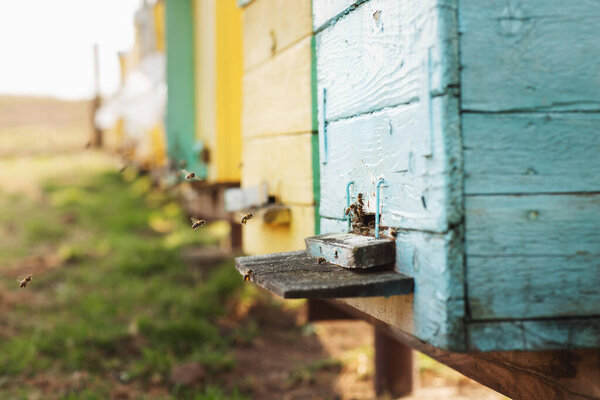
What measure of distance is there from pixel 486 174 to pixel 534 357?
527 mm

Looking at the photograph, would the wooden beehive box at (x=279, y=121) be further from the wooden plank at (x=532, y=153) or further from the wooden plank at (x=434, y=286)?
the wooden plank at (x=532, y=153)

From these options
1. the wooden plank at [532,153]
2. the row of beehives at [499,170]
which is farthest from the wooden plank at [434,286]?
the wooden plank at [532,153]

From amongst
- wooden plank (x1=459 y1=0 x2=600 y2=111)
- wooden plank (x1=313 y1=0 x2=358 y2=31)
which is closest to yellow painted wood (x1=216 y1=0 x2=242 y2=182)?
wooden plank (x1=313 y1=0 x2=358 y2=31)

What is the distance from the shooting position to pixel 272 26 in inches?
87.4

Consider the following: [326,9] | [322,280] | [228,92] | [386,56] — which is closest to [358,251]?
[322,280]

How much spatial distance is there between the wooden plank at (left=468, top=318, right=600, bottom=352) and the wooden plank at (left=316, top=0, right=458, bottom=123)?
460mm

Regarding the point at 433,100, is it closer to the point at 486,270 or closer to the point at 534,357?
the point at 486,270

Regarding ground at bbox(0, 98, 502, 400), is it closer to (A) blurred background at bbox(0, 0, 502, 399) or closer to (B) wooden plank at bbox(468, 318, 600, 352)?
(A) blurred background at bbox(0, 0, 502, 399)

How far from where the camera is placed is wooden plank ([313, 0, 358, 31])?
158 centimetres

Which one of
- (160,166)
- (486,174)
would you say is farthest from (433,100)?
(160,166)

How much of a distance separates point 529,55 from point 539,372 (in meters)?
0.74

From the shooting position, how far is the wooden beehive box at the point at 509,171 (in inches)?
44.8

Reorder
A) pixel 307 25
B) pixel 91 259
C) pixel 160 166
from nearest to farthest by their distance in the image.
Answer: pixel 307 25 → pixel 160 166 → pixel 91 259

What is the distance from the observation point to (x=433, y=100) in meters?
1.16
